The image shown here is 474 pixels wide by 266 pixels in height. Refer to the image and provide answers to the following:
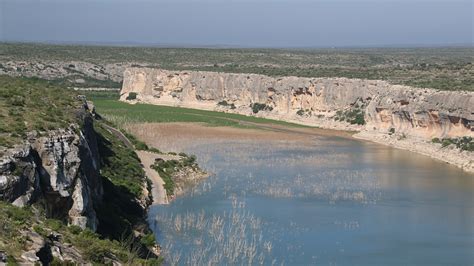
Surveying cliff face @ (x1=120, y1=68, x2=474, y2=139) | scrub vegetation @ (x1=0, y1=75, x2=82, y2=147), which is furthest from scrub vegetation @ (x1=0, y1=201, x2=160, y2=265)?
cliff face @ (x1=120, y1=68, x2=474, y2=139)

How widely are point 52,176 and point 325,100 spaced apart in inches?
1923

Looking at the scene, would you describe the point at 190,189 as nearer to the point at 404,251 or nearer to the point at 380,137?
the point at 404,251

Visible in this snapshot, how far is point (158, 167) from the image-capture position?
37.9 metres

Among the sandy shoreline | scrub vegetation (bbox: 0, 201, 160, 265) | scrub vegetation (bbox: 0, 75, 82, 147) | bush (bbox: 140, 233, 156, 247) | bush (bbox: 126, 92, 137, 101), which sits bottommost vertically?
bush (bbox: 126, 92, 137, 101)

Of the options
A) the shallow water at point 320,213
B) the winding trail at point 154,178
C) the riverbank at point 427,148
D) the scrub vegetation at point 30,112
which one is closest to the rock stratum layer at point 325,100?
the riverbank at point 427,148

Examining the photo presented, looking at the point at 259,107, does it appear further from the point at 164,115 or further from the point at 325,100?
the point at 164,115

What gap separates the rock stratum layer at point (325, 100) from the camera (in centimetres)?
5028

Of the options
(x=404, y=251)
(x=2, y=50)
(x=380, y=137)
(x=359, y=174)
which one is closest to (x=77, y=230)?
(x=404, y=251)

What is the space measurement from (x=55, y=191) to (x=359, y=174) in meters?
22.7

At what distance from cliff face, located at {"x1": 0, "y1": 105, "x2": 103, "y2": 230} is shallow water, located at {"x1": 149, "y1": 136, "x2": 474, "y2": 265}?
362cm

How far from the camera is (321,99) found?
218ft

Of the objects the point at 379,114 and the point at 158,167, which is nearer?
the point at 158,167

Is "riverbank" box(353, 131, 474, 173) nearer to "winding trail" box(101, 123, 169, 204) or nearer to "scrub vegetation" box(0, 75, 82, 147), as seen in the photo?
"winding trail" box(101, 123, 169, 204)

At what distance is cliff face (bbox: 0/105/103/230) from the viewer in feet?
54.1
